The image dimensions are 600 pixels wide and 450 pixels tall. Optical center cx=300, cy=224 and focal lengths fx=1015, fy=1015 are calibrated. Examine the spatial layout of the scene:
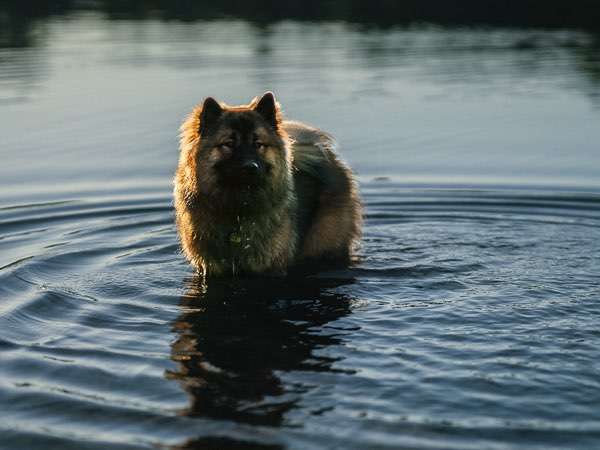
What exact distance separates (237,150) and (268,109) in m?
0.69

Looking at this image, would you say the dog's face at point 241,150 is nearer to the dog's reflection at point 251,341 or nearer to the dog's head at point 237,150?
the dog's head at point 237,150

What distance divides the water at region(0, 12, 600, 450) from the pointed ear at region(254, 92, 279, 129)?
5.18ft

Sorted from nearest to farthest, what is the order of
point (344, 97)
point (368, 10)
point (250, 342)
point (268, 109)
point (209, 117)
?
point (250, 342) → point (209, 117) → point (268, 109) → point (344, 97) → point (368, 10)

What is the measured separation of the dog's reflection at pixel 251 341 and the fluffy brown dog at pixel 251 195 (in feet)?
1.06

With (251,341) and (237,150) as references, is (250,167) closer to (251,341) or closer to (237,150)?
(237,150)

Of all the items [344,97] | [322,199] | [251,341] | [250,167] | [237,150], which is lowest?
[251,341]

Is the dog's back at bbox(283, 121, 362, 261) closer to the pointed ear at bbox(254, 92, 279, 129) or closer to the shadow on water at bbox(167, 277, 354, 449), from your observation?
the shadow on water at bbox(167, 277, 354, 449)

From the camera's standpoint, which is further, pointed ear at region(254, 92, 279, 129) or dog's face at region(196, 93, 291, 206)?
pointed ear at region(254, 92, 279, 129)

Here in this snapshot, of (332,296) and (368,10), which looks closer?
(332,296)

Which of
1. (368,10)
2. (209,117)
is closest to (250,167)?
(209,117)

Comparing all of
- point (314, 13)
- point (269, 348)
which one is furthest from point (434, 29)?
point (269, 348)

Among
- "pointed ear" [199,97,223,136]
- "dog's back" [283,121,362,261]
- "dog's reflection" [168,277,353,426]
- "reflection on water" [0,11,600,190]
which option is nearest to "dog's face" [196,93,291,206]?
"pointed ear" [199,97,223,136]

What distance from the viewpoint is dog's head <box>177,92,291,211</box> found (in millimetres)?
9219

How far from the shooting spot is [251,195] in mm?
9562
